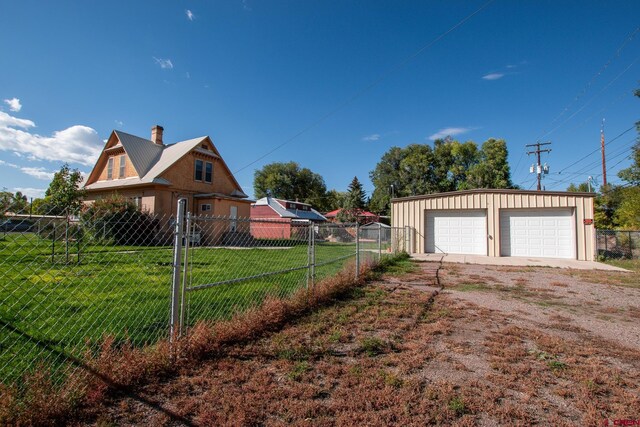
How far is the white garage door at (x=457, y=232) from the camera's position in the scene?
15.3 metres

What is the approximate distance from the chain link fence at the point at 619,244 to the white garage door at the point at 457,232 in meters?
4.67

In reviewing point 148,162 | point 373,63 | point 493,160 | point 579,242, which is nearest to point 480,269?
point 579,242

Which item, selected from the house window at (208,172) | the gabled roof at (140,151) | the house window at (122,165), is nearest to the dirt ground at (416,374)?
the house window at (208,172)

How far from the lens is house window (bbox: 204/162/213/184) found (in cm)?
2192

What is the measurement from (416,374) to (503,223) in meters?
14.2

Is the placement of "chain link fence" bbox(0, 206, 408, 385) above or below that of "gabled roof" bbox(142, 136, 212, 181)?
below

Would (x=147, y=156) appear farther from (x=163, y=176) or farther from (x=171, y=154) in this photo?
(x=163, y=176)

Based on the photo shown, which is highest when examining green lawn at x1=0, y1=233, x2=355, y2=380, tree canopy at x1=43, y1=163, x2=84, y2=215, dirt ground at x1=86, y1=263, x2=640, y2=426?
tree canopy at x1=43, y1=163, x2=84, y2=215

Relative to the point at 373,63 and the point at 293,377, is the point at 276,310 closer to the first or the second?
the point at 293,377

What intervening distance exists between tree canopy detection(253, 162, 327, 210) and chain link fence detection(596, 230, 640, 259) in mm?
46339

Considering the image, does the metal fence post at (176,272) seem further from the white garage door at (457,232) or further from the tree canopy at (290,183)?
the tree canopy at (290,183)

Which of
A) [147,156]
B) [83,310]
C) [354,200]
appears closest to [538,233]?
[83,310]

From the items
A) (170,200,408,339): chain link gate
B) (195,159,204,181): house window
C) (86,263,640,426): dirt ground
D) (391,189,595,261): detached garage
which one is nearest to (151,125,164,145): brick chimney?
(195,159,204,181): house window

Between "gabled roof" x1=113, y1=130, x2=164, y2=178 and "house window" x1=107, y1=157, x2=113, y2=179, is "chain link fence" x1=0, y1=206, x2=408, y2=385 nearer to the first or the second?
"gabled roof" x1=113, y1=130, x2=164, y2=178
